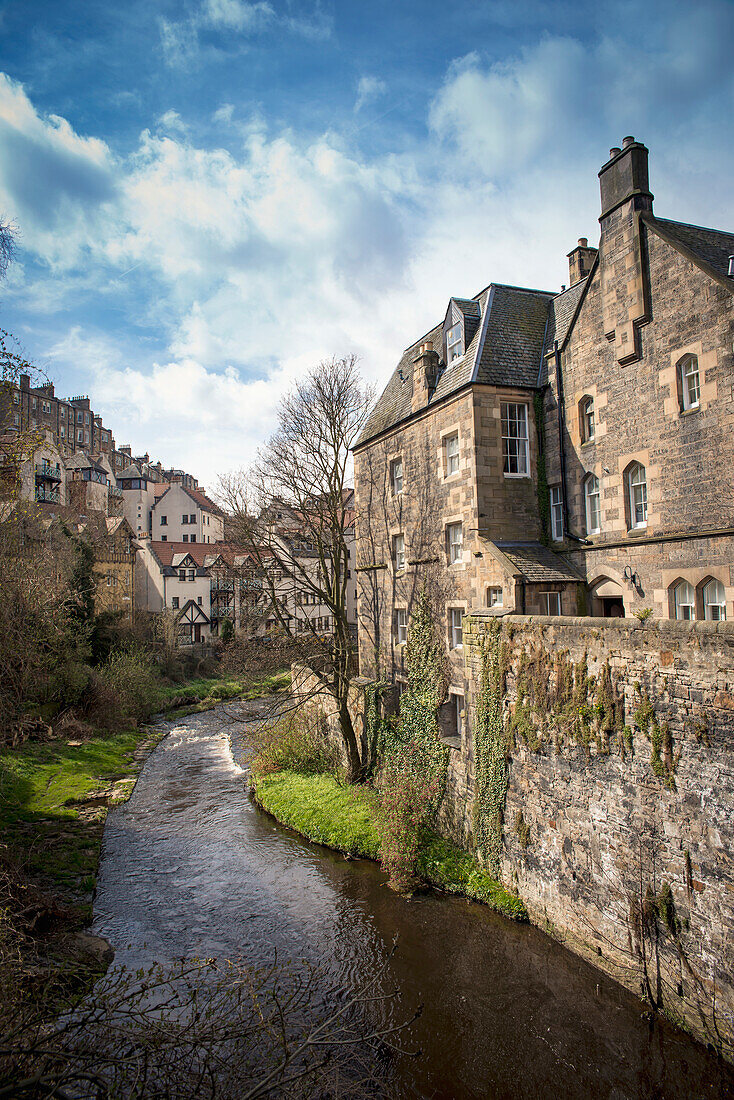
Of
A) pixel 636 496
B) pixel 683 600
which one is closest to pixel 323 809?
pixel 683 600

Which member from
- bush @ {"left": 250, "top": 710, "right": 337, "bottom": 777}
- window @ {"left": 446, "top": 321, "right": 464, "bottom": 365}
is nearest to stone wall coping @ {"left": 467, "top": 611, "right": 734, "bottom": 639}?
window @ {"left": 446, "top": 321, "right": 464, "bottom": 365}

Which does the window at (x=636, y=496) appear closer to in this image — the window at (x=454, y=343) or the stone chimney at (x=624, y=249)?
the stone chimney at (x=624, y=249)

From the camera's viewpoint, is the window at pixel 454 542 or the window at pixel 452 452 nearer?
the window at pixel 454 542

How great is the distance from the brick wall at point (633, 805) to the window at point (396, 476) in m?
9.46

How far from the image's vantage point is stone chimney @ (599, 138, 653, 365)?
47.3 feet

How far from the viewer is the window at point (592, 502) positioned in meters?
16.0

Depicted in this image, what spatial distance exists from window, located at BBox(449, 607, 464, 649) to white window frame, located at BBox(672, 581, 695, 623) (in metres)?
6.13

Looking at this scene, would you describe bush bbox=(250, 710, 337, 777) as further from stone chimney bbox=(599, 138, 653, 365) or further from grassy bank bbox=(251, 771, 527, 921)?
stone chimney bbox=(599, 138, 653, 365)

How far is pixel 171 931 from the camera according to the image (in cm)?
1354

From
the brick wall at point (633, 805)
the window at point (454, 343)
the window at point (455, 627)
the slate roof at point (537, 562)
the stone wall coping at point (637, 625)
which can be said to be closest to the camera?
the brick wall at point (633, 805)

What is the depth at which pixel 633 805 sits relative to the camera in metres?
10.2

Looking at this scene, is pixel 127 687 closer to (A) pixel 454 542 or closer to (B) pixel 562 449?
(A) pixel 454 542

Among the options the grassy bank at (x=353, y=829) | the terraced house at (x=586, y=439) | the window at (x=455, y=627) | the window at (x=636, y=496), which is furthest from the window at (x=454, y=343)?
the grassy bank at (x=353, y=829)

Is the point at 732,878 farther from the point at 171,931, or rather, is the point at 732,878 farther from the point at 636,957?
the point at 171,931
